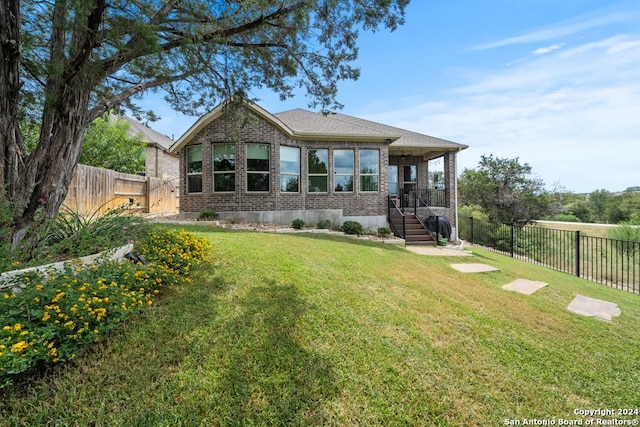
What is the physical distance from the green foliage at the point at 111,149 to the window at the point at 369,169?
14165 millimetres

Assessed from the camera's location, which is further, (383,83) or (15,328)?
(383,83)

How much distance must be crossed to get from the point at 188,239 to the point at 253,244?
169 cm

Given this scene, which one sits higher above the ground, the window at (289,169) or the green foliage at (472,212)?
the window at (289,169)

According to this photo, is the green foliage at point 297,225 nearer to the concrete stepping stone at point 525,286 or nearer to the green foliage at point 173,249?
the green foliage at point 173,249

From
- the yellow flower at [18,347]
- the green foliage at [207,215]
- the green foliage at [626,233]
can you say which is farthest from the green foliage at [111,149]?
the green foliage at [626,233]

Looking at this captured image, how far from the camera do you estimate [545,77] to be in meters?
9.25

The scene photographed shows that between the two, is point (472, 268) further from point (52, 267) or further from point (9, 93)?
point (9, 93)

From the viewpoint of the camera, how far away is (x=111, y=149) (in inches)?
615

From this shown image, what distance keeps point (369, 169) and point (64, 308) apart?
452 inches

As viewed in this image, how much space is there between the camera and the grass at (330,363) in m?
2.04

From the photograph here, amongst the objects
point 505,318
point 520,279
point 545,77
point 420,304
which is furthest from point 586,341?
point 545,77

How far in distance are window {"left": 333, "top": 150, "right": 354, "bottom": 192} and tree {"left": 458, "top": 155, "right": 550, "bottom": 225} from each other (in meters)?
11.5

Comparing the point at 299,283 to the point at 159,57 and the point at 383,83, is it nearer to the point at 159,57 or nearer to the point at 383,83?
the point at 159,57

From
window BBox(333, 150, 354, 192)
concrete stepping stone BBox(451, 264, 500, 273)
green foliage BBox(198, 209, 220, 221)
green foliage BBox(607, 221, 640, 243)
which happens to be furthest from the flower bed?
green foliage BBox(607, 221, 640, 243)
